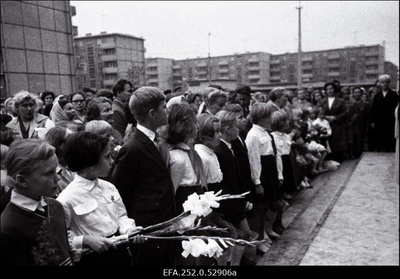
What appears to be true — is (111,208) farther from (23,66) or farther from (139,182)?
(23,66)

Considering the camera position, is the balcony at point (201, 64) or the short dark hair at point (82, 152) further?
the balcony at point (201, 64)

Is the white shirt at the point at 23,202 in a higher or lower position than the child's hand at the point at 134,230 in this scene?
higher

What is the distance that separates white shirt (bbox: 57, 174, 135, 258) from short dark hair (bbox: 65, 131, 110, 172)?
9cm

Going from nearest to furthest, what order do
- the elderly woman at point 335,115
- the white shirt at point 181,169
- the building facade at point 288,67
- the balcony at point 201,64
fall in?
the white shirt at point 181,169
the elderly woman at point 335,115
the building facade at point 288,67
the balcony at point 201,64

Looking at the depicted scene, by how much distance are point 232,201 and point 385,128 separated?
776 centimetres

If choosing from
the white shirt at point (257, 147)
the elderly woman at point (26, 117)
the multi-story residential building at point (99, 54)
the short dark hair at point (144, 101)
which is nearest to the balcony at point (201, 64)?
the multi-story residential building at point (99, 54)

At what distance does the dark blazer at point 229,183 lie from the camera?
3.47 metres

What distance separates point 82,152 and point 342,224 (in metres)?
3.73

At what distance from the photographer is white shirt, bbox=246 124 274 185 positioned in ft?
13.6

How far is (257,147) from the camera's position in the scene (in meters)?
4.22

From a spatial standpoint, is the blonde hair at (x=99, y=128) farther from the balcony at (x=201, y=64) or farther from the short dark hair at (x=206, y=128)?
the balcony at (x=201, y=64)

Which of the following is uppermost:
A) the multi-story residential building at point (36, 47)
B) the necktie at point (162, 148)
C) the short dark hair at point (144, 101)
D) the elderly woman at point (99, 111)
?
the multi-story residential building at point (36, 47)

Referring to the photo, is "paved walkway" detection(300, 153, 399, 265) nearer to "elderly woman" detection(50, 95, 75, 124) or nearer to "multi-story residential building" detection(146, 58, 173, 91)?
"elderly woman" detection(50, 95, 75, 124)

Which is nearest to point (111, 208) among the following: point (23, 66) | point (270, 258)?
point (270, 258)
